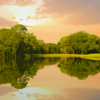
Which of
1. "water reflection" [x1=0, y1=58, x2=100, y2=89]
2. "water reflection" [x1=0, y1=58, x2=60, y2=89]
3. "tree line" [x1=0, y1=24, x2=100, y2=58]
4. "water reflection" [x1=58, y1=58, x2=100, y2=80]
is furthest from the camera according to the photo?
"tree line" [x1=0, y1=24, x2=100, y2=58]

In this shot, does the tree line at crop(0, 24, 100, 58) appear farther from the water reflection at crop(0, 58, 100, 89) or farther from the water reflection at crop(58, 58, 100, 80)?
the water reflection at crop(58, 58, 100, 80)

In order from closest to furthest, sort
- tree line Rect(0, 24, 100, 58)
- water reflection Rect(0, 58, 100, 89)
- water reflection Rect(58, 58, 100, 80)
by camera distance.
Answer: water reflection Rect(0, 58, 100, 89) < water reflection Rect(58, 58, 100, 80) < tree line Rect(0, 24, 100, 58)

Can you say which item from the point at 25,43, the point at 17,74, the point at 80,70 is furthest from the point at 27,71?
the point at 25,43

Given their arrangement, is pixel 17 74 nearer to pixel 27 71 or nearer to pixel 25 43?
pixel 27 71

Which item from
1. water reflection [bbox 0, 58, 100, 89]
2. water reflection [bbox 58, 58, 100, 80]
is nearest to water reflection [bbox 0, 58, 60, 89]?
water reflection [bbox 0, 58, 100, 89]

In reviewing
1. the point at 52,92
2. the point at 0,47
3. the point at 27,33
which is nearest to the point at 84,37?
the point at 27,33

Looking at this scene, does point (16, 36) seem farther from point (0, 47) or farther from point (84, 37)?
point (84, 37)

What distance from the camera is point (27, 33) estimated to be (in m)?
87.1

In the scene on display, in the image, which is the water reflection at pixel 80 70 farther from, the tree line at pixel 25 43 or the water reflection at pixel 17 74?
the tree line at pixel 25 43

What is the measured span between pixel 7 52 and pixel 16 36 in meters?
8.79

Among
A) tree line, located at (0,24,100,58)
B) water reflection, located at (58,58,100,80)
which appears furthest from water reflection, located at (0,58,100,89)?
tree line, located at (0,24,100,58)

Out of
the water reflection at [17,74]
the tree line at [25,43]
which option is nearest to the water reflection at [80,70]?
the water reflection at [17,74]

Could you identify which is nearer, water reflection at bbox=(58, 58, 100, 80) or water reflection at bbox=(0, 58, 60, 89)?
water reflection at bbox=(0, 58, 60, 89)

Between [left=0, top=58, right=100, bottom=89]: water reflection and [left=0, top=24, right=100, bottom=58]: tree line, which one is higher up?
[left=0, top=24, right=100, bottom=58]: tree line
